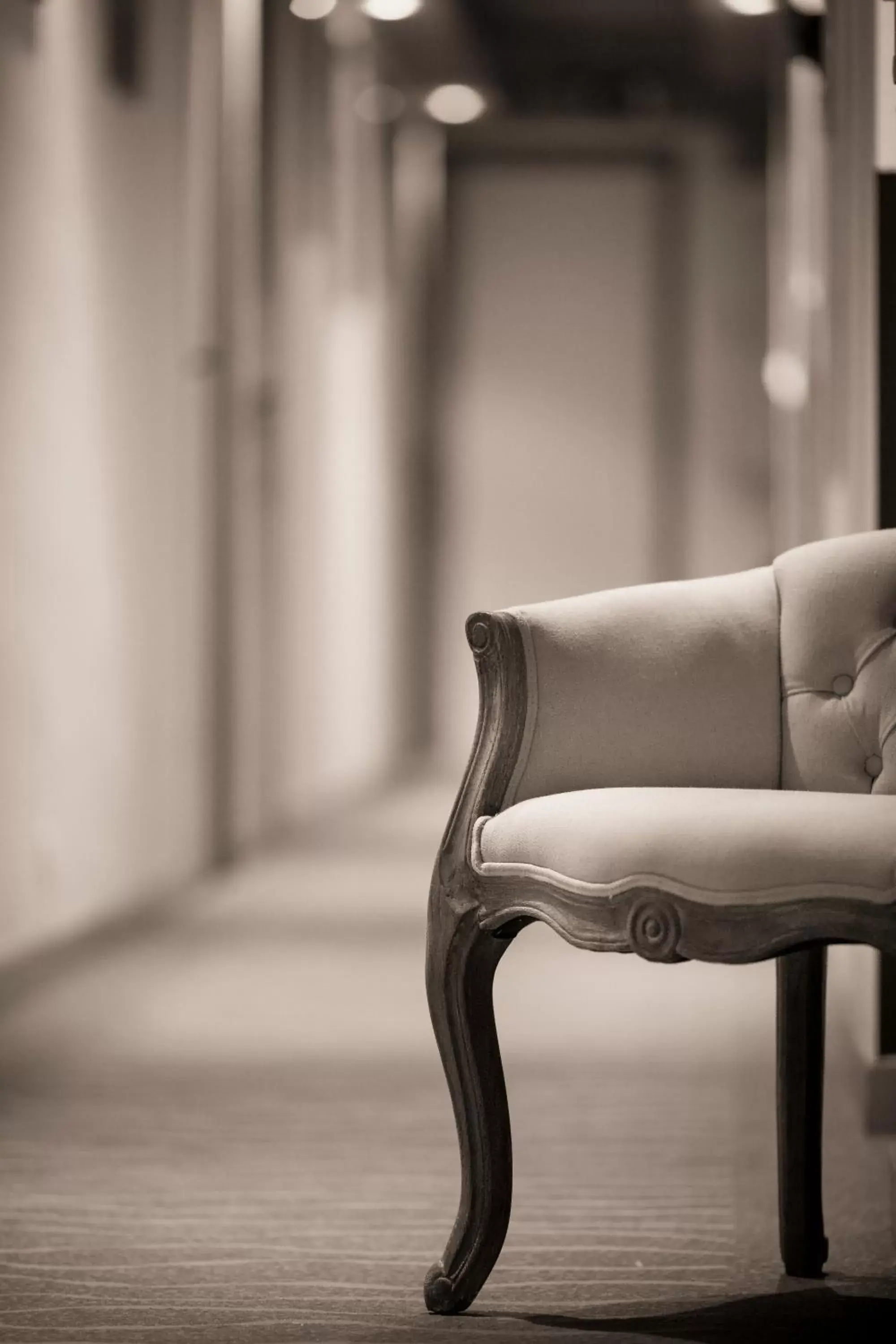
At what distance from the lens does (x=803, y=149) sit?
654cm

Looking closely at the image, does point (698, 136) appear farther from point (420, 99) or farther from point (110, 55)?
point (110, 55)

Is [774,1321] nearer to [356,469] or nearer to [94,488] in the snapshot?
[94,488]

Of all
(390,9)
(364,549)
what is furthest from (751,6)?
(364,549)

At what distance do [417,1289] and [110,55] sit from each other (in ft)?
10.7

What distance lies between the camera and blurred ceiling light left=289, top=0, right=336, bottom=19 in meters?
6.20

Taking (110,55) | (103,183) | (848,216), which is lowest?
(848,216)

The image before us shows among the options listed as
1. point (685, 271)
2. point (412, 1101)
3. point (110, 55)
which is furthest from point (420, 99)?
point (412, 1101)

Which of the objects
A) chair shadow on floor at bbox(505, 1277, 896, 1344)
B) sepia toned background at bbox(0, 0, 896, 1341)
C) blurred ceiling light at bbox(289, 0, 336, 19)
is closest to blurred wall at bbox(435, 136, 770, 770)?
sepia toned background at bbox(0, 0, 896, 1341)

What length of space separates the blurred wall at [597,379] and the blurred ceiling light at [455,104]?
0.71 feet

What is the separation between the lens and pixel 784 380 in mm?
7691

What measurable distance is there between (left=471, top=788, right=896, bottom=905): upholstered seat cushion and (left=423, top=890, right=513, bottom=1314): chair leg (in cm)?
10

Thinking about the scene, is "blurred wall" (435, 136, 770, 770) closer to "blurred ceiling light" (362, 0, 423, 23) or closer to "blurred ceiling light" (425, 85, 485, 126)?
"blurred ceiling light" (425, 85, 485, 126)

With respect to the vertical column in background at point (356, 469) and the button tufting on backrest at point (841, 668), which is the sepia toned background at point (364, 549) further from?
the button tufting on backrest at point (841, 668)

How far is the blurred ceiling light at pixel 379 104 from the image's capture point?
7664 mm
